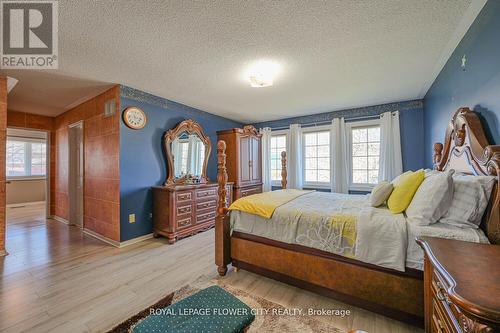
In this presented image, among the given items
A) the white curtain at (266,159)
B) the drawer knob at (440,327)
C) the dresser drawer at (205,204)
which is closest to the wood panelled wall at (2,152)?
the dresser drawer at (205,204)

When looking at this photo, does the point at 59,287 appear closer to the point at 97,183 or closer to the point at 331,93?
the point at 97,183

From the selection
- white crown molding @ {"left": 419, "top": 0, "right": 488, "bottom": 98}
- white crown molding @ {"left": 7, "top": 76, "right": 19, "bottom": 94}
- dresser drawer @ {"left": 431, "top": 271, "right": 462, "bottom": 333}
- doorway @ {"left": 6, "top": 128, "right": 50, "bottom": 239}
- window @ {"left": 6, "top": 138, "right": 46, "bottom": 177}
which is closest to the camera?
dresser drawer @ {"left": 431, "top": 271, "right": 462, "bottom": 333}

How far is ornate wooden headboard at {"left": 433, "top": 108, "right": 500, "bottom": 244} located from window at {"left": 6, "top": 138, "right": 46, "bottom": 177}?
30.6 feet

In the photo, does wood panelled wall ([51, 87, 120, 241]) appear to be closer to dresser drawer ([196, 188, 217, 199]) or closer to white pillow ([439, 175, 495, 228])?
dresser drawer ([196, 188, 217, 199])

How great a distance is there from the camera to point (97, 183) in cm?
339

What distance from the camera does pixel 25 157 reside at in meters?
6.32

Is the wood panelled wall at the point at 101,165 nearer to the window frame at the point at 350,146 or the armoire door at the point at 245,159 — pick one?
the armoire door at the point at 245,159

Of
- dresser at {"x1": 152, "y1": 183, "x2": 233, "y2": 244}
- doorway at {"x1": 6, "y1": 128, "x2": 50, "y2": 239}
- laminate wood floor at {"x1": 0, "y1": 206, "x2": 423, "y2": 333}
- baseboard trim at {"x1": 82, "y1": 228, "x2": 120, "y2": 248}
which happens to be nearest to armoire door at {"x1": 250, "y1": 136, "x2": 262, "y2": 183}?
dresser at {"x1": 152, "y1": 183, "x2": 233, "y2": 244}

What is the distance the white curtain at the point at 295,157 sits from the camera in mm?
4828

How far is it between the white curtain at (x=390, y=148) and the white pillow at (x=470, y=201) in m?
2.71

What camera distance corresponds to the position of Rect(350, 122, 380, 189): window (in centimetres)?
413

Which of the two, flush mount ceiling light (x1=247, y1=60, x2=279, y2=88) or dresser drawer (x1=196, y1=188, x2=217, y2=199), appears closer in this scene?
flush mount ceiling light (x1=247, y1=60, x2=279, y2=88)

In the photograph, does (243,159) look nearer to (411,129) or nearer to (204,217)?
(204,217)

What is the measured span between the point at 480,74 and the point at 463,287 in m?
1.89
